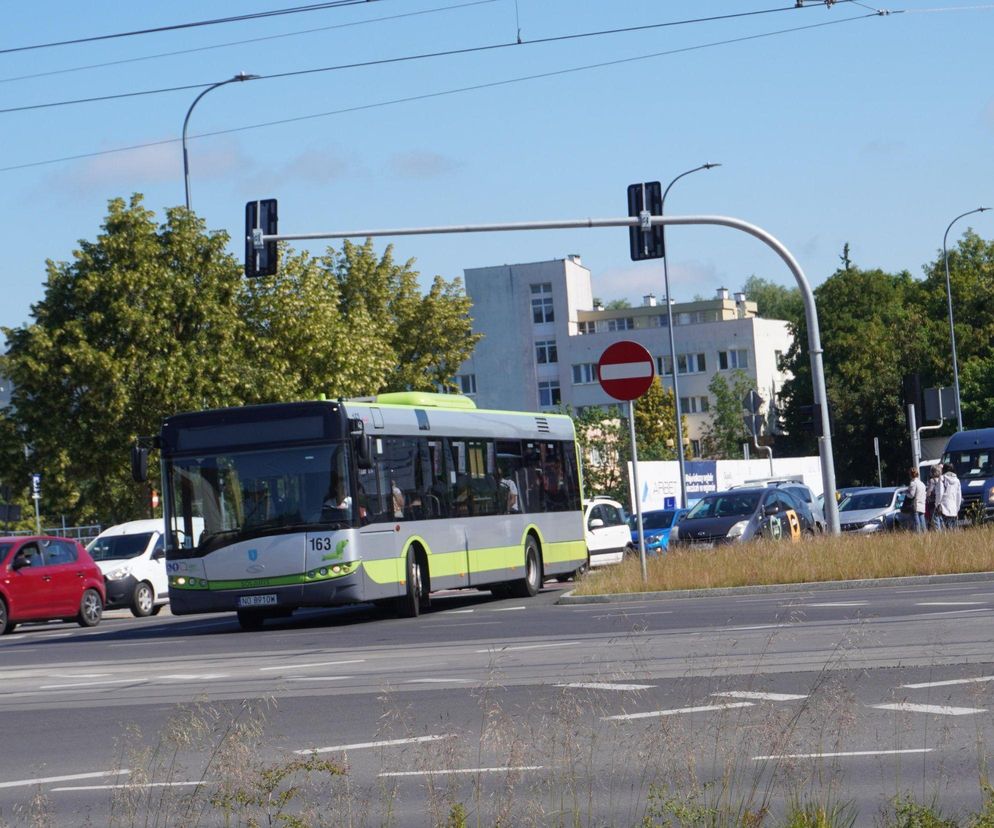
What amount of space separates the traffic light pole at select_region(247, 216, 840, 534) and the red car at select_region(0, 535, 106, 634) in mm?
6495

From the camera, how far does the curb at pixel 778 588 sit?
74.4ft

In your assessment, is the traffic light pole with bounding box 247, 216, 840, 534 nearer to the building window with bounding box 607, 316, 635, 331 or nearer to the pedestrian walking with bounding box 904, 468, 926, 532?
the pedestrian walking with bounding box 904, 468, 926, 532

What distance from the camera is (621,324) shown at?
13238cm

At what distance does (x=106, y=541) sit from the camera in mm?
36812

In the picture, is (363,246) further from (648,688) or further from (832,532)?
(648,688)

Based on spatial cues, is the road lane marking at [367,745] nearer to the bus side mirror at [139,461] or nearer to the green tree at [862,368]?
the bus side mirror at [139,461]

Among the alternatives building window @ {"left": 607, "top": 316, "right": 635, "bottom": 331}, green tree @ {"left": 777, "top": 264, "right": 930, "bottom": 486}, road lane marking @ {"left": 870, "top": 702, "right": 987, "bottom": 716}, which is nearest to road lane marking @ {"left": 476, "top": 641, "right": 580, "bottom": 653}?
road lane marking @ {"left": 870, "top": 702, "right": 987, "bottom": 716}

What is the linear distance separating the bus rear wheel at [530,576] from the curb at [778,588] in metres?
3.80

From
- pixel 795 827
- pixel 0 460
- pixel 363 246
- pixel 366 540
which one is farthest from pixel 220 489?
pixel 363 246

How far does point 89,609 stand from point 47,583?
3.84 ft

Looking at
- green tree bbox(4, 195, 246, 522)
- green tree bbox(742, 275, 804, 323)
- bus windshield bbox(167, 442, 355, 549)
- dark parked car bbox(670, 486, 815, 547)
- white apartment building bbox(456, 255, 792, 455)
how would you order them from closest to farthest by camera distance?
bus windshield bbox(167, 442, 355, 549)
dark parked car bbox(670, 486, 815, 547)
green tree bbox(4, 195, 246, 522)
white apartment building bbox(456, 255, 792, 455)
green tree bbox(742, 275, 804, 323)

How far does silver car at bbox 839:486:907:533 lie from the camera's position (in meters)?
42.2

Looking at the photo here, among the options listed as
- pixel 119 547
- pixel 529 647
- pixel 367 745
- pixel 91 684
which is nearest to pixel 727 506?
pixel 119 547

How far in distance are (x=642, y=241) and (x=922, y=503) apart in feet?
29.2
